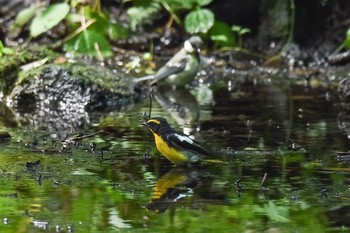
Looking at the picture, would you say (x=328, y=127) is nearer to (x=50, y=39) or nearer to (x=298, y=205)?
(x=298, y=205)

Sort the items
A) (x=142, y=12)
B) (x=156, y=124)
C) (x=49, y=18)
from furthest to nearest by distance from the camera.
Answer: (x=142, y=12), (x=49, y=18), (x=156, y=124)

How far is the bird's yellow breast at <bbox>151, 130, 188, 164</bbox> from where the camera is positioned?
622cm

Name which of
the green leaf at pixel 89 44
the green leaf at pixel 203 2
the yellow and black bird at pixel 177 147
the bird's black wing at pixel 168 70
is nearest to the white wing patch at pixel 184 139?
the yellow and black bird at pixel 177 147

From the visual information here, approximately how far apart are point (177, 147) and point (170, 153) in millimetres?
65

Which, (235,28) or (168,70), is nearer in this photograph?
(168,70)

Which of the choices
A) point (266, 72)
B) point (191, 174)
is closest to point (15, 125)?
point (191, 174)

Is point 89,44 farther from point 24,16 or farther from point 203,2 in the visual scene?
point 203,2

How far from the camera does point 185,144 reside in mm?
6230

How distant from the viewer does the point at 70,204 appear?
5.04m

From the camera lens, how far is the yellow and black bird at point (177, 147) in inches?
245

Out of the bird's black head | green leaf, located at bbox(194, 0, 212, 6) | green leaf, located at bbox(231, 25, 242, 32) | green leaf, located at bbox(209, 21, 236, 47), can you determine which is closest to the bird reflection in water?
the bird's black head

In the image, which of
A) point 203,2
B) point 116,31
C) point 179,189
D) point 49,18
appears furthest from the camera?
point 203,2

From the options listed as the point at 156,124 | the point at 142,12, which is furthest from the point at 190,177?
the point at 142,12

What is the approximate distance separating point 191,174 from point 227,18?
27.0ft
